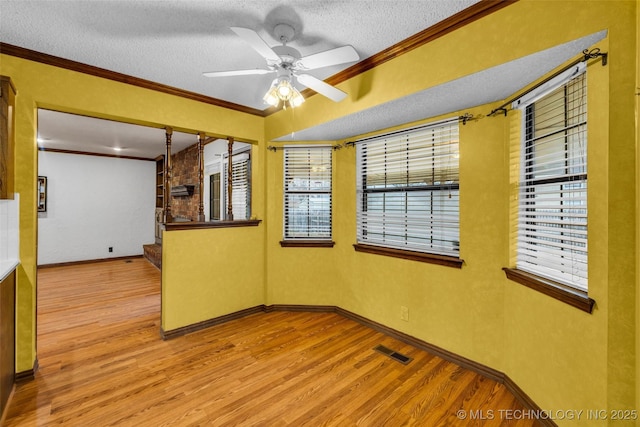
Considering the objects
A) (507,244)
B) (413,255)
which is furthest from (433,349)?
(507,244)

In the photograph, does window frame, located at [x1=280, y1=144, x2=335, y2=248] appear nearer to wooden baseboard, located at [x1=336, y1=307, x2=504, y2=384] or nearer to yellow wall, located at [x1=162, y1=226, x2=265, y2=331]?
yellow wall, located at [x1=162, y1=226, x2=265, y2=331]

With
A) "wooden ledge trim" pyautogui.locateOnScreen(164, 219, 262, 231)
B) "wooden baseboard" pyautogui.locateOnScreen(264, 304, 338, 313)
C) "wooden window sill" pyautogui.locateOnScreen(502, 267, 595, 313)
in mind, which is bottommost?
"wooden baseboard" pyautogui.locateOnScreen(264, 304, 338, 313)

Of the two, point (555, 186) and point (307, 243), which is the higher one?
point (555, 186)

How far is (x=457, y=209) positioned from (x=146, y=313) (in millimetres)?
3887

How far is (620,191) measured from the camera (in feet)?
4.44

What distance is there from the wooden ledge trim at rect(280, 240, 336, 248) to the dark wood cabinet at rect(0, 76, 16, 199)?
246 cm

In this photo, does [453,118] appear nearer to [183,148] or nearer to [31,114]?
[31,114]

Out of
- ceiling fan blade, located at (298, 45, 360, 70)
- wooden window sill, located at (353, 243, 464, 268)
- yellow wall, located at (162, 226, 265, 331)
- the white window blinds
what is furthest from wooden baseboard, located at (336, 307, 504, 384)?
ceiling fan blade, located at (298, 45, 360, 70)

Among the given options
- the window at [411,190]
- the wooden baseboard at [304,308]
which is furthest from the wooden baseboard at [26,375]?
the window at [411,190]

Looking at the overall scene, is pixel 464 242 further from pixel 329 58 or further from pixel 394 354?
pixel 329 58

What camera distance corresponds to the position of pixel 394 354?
2680 mm

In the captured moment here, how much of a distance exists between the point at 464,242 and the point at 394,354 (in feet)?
3.99

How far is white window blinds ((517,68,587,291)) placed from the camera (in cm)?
164

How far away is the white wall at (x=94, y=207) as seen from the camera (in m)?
6.20
